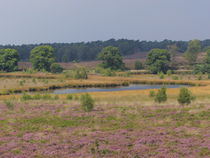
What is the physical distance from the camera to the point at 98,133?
22.8 m

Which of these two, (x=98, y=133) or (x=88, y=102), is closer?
(x=98, y=133)

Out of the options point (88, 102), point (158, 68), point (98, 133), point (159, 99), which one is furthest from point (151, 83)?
point (98, 133)

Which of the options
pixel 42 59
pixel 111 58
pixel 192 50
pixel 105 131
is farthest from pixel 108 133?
pixel 192 50

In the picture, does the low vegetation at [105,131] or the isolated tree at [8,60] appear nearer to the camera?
the low vegetation at [105,131]

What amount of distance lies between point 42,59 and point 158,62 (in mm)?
51319

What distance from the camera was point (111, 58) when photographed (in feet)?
440

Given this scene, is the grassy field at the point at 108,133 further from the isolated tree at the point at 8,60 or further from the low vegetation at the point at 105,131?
the isolated tree at the point at 8,60

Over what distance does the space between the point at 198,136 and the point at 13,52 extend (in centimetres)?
12457

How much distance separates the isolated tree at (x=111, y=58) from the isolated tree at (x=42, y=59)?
23025mm

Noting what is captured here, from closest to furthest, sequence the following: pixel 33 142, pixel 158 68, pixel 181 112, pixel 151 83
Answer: pixel 33 142 → pixel 181 112 → pixel 151 83 → pixel 158 68

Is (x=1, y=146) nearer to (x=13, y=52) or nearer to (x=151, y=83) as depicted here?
(x=151, y=83)

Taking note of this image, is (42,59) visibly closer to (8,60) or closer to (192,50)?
(8,60)

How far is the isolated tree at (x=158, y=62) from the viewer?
127 metres

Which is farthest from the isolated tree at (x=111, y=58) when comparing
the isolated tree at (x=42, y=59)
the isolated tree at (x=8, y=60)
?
the isolated tree at (x=8, y=60)
